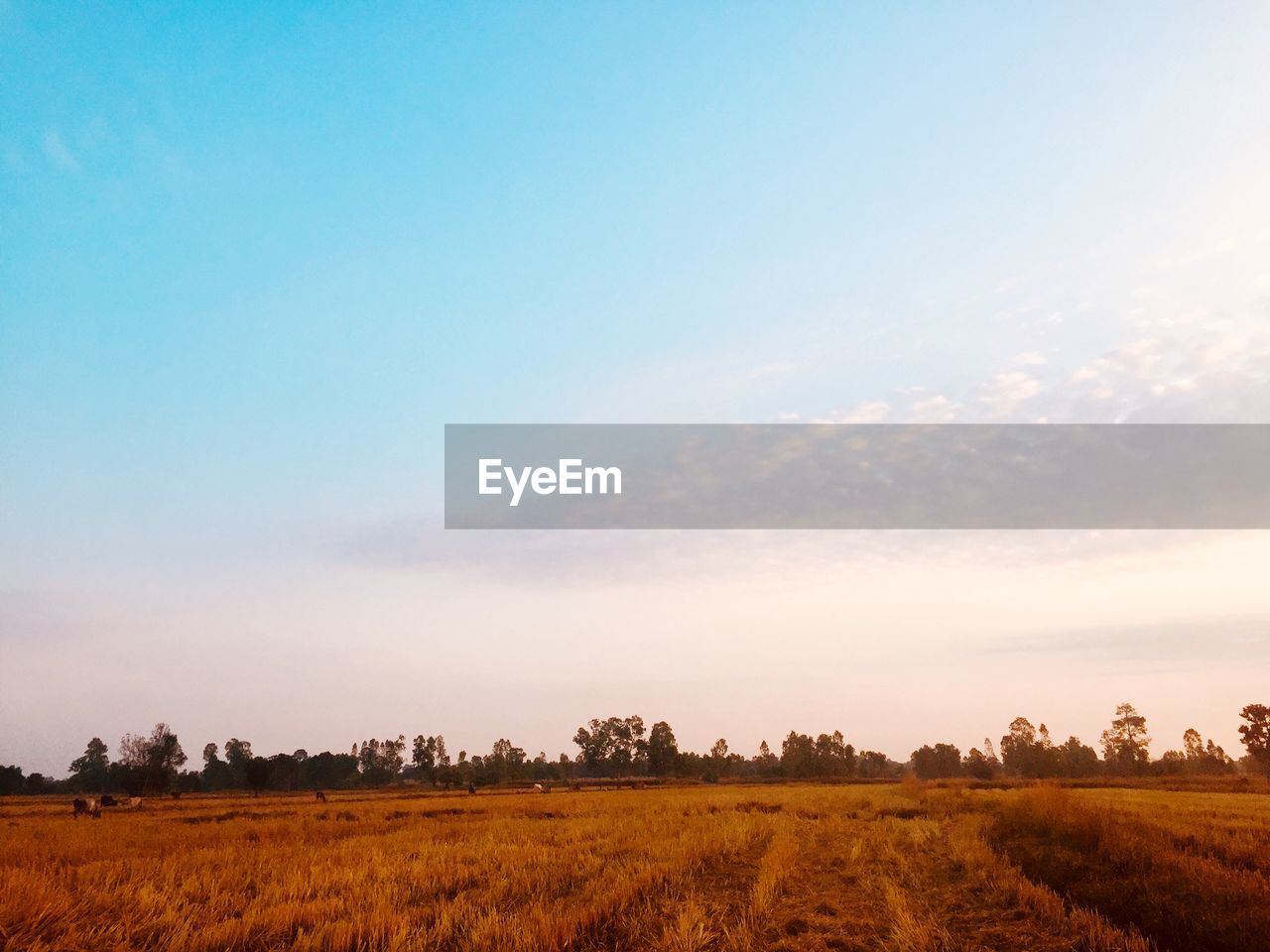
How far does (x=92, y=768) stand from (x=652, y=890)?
197 metres

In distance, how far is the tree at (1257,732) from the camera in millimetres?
105625

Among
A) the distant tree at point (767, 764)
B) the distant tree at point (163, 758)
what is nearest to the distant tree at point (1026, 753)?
the distant tree at point (767, 764)

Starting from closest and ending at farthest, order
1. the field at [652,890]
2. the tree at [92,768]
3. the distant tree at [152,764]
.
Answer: the field at [652,890] < the distant tree at [152,764] < the tree at [92,768]

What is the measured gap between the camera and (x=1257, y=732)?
106 metres

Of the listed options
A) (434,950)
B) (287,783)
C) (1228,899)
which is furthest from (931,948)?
(287,783)

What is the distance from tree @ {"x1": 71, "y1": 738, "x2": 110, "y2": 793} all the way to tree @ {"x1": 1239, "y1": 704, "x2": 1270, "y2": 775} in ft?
666

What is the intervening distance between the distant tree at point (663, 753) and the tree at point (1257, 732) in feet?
322

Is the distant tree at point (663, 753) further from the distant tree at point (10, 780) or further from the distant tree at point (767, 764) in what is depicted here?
the distant tree at point (10, 780)

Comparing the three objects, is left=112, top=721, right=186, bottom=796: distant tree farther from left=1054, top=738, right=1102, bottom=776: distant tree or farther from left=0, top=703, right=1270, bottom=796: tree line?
left=1054, top=738, right=1102, bottom=776: distant tree

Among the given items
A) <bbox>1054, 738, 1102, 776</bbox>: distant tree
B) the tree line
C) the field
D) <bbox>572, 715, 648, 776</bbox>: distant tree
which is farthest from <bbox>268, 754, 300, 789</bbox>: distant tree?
<bbox>1054, 738, 1102, 776</bbox>: distant tree

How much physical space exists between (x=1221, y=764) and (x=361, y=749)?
214860mm

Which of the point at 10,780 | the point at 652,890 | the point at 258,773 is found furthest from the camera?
the point at 10,780

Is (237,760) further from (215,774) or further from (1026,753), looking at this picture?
(1026,753)

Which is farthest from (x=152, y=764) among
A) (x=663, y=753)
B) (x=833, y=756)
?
(x=833, y=756)
